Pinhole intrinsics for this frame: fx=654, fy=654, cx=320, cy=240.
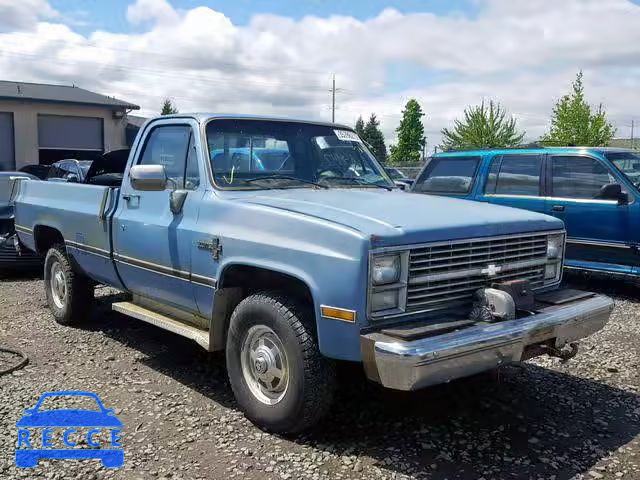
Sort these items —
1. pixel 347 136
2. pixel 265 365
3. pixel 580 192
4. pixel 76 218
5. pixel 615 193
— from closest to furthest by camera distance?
pixel 265 365, pixel 347 136, pixel 76 218, pixel 615 193, pixel 580 192

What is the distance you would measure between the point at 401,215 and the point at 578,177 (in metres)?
5.20

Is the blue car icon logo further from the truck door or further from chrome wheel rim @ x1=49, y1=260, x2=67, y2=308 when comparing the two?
chrome wheel rim @ x1=49, y1=260, x2=67, y2=308

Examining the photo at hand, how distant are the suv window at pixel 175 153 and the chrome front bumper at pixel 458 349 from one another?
202 centimetres

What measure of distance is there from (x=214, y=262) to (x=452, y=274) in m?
1.52

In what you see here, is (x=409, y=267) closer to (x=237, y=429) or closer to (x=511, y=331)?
(x=511, y=331)

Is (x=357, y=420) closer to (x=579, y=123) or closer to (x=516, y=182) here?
(x=516, y=182)

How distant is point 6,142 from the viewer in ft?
81.7

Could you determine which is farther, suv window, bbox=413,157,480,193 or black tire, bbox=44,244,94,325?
suv window, bbox=413,157,480,193

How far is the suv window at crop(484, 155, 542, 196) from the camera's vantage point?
8.55m

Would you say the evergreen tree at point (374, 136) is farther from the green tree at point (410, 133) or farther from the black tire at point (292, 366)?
the black tire at point (292, 366)

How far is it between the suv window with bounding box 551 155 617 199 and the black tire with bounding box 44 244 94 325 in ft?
18.7

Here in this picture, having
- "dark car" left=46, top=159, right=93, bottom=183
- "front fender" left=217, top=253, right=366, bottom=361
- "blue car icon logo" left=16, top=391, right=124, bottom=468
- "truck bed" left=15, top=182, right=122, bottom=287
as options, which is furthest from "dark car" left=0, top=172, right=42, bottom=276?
"front fender" left=217, top=253, right=366, bottom=361

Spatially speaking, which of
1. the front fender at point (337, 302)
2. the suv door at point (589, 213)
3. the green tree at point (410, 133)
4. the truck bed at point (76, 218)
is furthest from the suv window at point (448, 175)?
the green tree at point (410, 133)

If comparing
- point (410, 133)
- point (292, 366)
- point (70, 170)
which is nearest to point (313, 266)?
point (292, 366)
